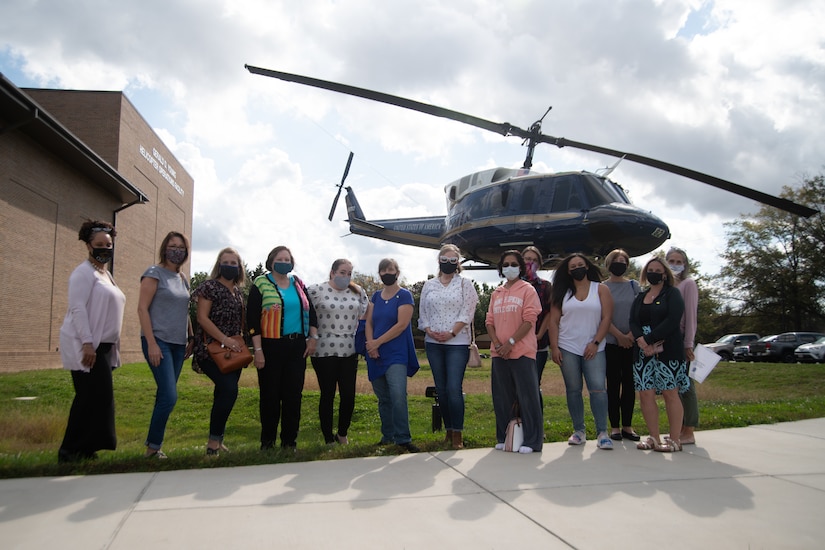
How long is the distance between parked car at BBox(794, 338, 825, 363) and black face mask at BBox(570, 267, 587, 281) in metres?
23.4

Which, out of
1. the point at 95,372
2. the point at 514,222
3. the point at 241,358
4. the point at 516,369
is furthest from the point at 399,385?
the point at 514,222

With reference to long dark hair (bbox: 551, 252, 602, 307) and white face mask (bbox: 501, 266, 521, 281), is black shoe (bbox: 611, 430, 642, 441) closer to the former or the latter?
long dark hair (bbox: 551, 252, 602, 307)

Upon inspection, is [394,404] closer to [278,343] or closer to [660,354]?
[278,343]

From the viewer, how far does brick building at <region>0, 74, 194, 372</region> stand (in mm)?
17656

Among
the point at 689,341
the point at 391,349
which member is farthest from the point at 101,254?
the point at 689,341

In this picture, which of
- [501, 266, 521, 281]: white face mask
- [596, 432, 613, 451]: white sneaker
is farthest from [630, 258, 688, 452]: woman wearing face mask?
[501, 266, 521, 281]: white face mask

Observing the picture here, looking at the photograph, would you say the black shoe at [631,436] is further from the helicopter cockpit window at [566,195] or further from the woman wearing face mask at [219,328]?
the helicopter cockpit window at [566,195]

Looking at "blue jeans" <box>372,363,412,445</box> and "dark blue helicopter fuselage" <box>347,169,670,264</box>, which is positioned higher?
"dark blue helicopter fuselage" <box>347,169,670,264</box>

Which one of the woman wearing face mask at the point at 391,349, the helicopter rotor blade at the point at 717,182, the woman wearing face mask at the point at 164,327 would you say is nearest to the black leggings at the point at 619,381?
the woman wearing face mask at the point at 391,349

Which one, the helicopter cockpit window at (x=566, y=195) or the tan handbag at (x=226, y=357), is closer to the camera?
the tan handbag at (x=226, y=357)

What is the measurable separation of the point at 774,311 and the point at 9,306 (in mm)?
46792

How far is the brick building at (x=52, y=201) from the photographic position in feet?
57.9

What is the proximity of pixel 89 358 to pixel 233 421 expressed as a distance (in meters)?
6.60

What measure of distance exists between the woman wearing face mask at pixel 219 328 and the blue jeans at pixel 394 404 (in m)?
1.36
